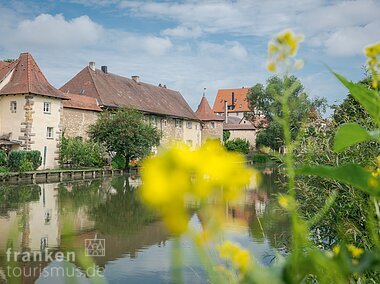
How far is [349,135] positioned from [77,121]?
105ft

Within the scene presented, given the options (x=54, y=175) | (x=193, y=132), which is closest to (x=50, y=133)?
(x=54, y=175)

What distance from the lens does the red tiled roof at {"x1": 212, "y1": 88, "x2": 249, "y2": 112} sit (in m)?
86.8

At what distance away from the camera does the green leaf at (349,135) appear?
98cm

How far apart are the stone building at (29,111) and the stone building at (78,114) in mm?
1199

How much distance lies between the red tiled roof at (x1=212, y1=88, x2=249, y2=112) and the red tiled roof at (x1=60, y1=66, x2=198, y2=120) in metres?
39.7

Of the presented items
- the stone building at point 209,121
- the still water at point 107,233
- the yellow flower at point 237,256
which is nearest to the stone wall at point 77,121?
the still water at point 107,233

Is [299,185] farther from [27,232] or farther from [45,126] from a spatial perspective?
[45,126]

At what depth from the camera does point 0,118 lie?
28.6 m

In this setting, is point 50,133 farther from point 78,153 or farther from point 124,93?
point 124,93

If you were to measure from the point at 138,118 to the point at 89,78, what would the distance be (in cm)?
754

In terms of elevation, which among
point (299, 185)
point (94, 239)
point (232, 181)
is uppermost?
point (232, 181)

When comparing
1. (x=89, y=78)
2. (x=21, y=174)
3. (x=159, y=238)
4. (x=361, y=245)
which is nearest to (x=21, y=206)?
(x=159, y=238)

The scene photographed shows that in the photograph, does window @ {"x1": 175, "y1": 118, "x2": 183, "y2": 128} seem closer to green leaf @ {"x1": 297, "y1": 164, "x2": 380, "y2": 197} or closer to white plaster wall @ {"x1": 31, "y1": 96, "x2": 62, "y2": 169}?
white plaster wall @ {"x1": 31, "y1": 96, "x2": 62, "y2": 169}

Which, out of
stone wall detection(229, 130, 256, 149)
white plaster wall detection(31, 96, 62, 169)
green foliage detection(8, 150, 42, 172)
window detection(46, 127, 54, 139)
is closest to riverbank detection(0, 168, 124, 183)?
green foliage detection(8, 150, 42, 172)
